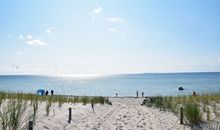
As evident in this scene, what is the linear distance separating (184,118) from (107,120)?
392 centimetres

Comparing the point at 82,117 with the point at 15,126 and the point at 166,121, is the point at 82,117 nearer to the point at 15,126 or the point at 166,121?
the point at 166,121

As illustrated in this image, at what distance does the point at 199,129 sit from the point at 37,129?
6.47 m

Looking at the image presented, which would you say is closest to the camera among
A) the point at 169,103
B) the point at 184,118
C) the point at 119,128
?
the point at 119,128

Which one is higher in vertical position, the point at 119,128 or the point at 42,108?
the point at 42,108

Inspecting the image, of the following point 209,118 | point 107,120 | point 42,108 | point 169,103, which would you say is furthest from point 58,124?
point 169,103

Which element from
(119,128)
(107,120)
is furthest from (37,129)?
(107,120)

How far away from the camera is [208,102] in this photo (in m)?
18.6

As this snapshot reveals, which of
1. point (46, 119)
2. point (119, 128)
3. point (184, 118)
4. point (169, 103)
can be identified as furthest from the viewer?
point (169, 103)

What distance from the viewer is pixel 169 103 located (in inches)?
784

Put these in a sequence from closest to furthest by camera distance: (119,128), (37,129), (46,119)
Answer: (37,129), (46,119), (119,128)

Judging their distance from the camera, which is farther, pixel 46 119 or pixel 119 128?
pixel 119 128

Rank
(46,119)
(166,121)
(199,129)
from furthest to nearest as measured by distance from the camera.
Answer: (166,121) → (199,129) → (46,119)

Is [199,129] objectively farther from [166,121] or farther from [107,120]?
[107,120]

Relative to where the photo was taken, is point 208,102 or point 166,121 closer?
point 166,121
